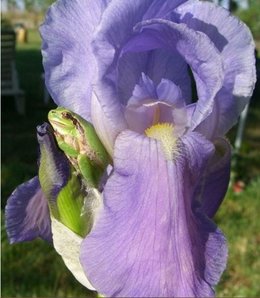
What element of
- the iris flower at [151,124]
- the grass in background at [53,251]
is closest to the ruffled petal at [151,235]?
the iris flower at [151,124]

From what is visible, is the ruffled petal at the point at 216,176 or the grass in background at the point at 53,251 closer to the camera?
the ruffled petal at the point at 216,176

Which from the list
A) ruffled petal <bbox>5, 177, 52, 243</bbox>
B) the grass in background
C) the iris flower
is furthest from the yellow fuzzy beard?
the grass in background

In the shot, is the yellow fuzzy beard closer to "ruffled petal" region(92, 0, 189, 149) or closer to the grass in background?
"ruffled petal" region(92, 0, 189, 149)

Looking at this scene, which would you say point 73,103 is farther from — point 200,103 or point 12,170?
point 12,170

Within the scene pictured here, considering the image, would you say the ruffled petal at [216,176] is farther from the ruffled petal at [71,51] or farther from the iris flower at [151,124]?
the ruffled petal at [71,51]

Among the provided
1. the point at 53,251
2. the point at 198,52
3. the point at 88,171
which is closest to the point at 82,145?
the point at 88,171

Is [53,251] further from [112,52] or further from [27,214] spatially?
[112,52]

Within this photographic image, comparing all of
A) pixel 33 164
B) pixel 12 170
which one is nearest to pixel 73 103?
pixel 12 170
